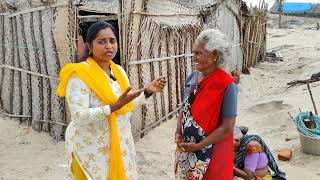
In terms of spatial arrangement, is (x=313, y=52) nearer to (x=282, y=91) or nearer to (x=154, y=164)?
(x=282, y=91)

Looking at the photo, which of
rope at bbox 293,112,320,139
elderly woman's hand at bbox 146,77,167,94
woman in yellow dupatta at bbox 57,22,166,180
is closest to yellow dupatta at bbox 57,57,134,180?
woman in yellow dupatta at bbox 57,22,166,180

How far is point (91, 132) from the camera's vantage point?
2.30 meters

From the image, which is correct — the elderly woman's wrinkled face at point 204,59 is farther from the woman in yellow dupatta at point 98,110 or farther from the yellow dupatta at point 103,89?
the yellow dupatta at point 103,89

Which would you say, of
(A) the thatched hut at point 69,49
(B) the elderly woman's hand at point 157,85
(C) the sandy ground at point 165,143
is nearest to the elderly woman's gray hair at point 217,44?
(B) the elderly woman's hand at point 157,85

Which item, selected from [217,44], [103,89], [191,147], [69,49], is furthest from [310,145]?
[103,89]

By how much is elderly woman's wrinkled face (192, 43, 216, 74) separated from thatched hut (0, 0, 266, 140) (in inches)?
107

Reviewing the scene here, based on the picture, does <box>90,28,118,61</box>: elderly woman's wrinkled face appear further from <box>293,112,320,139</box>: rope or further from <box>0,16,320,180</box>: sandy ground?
<box>293,112,320,139</box>: rope

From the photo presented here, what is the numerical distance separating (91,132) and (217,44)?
3.13ft

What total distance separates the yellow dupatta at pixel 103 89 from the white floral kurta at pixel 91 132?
0.03 m

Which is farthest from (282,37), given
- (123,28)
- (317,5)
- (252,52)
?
(123,28)

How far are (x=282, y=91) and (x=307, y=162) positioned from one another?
4217mm

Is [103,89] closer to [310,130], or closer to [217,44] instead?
[217,44]

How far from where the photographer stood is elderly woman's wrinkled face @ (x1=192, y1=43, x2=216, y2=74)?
90.8 inches

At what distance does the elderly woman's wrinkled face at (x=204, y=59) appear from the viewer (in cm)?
231
